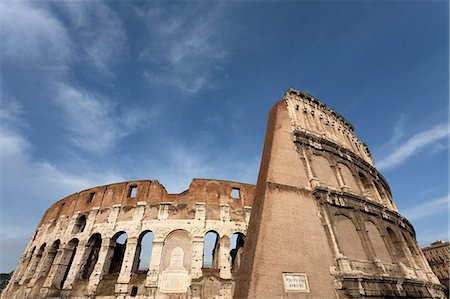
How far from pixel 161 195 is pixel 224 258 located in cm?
636

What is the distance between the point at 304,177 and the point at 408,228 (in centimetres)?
1033

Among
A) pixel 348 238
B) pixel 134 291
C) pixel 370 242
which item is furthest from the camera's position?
pixel 134 291

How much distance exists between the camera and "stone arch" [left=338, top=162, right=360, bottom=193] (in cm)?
1409

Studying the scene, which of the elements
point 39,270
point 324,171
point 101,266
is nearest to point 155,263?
point 101,266

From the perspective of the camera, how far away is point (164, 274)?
14.1 metres

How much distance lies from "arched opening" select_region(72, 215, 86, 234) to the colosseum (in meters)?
0.08

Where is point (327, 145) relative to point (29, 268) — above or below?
above

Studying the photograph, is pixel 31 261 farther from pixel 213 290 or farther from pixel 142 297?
pixel 213 290

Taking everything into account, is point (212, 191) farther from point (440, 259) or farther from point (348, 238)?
point (440, 259)

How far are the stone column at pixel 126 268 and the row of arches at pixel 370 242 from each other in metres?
12.4

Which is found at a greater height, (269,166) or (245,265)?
(269,166)

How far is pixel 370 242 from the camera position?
36.3ft

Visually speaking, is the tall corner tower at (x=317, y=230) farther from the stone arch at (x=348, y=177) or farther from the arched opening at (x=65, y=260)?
the arched opening at (x=65, y=260)

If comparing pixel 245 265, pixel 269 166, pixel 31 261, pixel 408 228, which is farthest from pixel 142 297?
pixel 408 228
